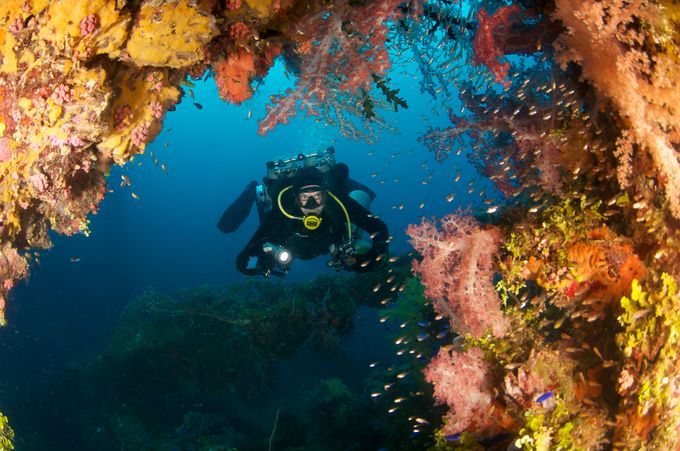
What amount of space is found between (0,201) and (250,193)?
664 centimetres

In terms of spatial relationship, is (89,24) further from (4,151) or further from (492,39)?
(492,39)

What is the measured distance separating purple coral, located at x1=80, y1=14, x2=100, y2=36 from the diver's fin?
6535 millimetres

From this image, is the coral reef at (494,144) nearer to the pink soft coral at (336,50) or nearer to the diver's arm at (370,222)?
the pink soft coral at (336,50)

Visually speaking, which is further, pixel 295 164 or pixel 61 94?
pixel 295 164

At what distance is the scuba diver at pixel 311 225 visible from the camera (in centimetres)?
584


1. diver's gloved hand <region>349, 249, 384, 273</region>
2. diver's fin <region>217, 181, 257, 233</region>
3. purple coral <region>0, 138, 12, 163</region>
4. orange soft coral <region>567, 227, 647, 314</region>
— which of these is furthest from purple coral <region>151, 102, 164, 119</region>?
diver's fin <region>217, 181, 257, 233</region>

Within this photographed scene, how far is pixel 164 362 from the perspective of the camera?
1034cm

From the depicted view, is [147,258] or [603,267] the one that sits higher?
[147,258]

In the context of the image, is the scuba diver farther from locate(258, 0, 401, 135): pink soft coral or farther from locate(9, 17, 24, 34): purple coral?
locate(9, 17, 24, 34): purple coral

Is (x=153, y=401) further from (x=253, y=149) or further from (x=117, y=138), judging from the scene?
(x=253, y=149)

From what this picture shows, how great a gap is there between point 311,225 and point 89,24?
379cm

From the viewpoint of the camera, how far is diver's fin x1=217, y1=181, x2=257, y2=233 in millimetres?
8828

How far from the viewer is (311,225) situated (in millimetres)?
5715

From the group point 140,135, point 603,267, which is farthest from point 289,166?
point 603,267
